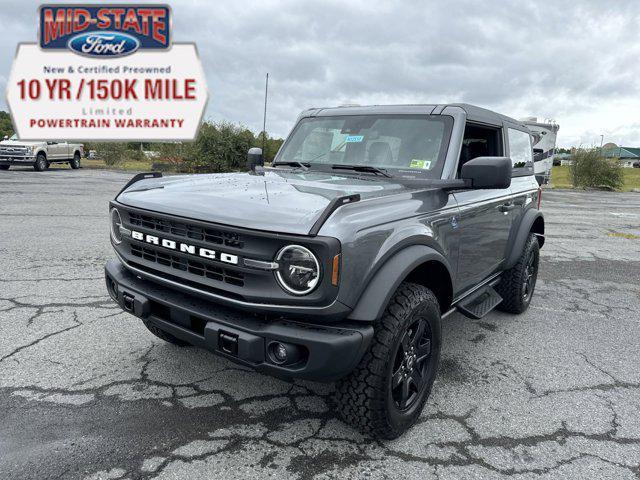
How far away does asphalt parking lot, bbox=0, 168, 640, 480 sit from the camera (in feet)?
7.84

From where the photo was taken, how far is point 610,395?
3.19 m

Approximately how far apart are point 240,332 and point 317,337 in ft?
1.21

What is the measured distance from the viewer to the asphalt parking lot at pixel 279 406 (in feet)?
7.84

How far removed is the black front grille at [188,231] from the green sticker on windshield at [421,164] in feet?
5.23

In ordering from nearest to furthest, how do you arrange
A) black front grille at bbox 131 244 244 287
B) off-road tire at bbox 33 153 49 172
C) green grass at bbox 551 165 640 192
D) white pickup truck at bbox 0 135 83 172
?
black front grille at bbox 131 244 244 287 < white pickup truck at bbox 0 135 83 172 < off-road tire at bbox 33 153 49 172 < green grass at bbox 551 165 640 192

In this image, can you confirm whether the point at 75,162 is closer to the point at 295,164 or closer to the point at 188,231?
the point at 295,164

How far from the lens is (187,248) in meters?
2.47

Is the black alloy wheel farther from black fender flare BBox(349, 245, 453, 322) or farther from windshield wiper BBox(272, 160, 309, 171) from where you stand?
windshield wiper BBox(272, 160, 309, 171)

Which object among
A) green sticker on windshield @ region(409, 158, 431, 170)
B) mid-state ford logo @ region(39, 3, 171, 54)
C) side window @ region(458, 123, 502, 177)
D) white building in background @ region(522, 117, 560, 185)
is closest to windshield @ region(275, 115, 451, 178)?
green sticker on windshield @ region(409, 158, 431, 170)

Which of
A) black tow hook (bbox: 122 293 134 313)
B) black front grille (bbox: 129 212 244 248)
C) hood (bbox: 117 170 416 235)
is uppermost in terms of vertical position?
hood (bbox: 117 170 416 235)

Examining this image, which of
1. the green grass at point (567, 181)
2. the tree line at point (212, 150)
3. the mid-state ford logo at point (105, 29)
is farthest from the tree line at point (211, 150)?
the green grass at point (567, 181)

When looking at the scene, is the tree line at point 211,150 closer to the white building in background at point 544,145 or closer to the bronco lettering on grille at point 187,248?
the white building in background at point 544,145

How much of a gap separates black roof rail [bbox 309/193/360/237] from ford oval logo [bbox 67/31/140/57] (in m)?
12.2

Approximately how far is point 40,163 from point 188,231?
2265cm
